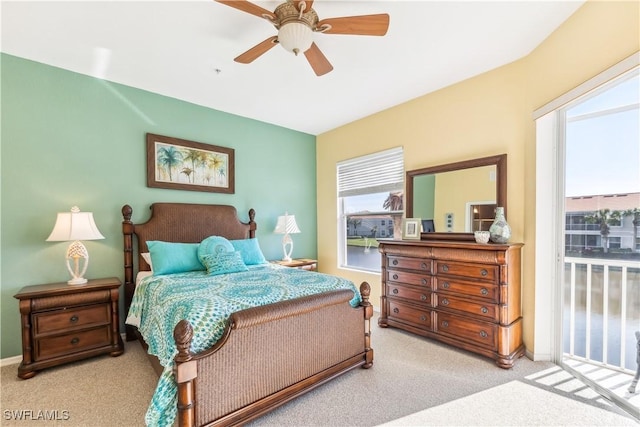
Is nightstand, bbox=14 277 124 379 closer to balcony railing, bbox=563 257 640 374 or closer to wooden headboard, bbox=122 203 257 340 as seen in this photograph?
wooden headboard, bbox=122 203 257 340

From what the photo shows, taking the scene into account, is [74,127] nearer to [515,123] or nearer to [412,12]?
[412,12]

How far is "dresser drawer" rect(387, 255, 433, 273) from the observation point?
2.95 m

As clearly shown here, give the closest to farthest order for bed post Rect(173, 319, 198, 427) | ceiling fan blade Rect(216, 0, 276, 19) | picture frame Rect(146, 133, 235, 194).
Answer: bed post Rect(173, 319, 198, 427) → ceiling fan blade Rect(216, 0, 276, 19) → picture frame Rect(146, 133, 235, 194)

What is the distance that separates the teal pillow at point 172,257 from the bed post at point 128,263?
0.25 m

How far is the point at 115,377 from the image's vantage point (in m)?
2.31

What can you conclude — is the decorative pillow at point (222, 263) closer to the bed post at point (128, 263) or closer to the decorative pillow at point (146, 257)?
the decorative pillow at point (146, 257)

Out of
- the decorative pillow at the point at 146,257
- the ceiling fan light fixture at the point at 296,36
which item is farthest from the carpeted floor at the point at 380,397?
the ceiling fan light fixture at the point at 296,36

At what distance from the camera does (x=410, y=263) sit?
10.2ft

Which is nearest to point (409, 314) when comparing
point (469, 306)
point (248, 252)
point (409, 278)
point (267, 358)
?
point (409, 278)

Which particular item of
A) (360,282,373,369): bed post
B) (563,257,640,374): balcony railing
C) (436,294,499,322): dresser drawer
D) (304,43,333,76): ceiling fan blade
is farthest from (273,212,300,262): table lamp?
(563,257,640,374): balcony railing

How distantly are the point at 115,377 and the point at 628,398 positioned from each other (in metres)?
3.78

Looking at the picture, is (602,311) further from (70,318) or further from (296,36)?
(70,318)

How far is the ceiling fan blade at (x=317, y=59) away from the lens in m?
2.05

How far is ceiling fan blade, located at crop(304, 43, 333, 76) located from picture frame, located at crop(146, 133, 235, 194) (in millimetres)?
2019
